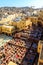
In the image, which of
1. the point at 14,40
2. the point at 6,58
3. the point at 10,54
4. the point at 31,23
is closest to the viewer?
the point at 6,58

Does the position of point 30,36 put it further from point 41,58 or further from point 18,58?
point 41,58

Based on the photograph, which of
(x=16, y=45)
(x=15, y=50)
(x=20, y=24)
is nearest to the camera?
(x=15, y=50)

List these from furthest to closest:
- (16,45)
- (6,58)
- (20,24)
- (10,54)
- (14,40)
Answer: (20,24) → (14,40) → (16,45) → (10,54) → (6,58)

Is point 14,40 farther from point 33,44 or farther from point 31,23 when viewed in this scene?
point 31,23

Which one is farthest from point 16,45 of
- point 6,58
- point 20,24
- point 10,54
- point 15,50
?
point 20,24

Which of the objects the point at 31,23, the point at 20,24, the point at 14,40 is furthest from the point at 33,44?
the point at 31,23

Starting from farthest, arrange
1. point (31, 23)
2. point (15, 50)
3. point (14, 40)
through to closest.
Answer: point (31, 23), point (14, 40), point (15, 50)

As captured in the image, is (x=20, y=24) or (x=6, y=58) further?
(x=20, y=24)

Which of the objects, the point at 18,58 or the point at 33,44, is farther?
the point at 33,44

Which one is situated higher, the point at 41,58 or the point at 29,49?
the point at 41,58
